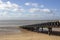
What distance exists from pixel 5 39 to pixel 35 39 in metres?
4.47

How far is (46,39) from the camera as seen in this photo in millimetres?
23594

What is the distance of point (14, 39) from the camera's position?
23875 millimetres

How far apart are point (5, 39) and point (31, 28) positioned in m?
18.0

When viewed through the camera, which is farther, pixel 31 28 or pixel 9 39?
pixel 31 28

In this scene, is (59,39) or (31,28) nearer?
(59,39)

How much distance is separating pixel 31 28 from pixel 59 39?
18.3m

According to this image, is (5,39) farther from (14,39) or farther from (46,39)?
(46,39)

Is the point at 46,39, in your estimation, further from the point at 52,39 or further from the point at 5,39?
the point at 5,39

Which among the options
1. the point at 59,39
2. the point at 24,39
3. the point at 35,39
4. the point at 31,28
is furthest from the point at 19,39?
the point at 31,28

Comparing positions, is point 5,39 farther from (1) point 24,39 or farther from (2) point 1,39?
(1) point 24,39

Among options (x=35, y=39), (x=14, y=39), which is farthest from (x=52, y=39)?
(x=14, y=39)

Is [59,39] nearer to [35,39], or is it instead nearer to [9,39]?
[35,39]

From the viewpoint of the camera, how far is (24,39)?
2386cm

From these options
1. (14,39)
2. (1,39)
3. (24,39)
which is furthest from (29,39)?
(1,39)
